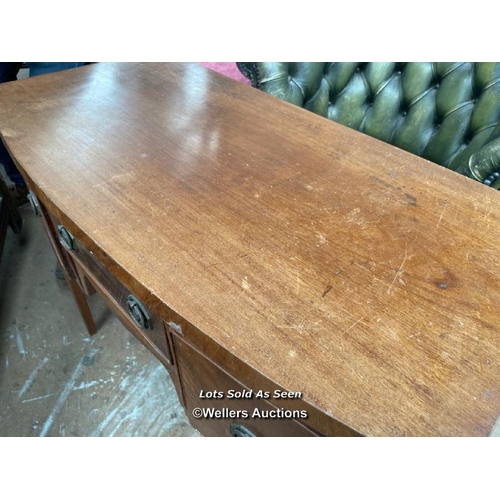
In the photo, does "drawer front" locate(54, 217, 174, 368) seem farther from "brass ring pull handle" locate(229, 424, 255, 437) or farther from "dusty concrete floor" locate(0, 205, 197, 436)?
"dusty concrete floor" locate(0, 205, 197, 436)

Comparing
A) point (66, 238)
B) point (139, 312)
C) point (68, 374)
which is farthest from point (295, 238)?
point (68, 374)

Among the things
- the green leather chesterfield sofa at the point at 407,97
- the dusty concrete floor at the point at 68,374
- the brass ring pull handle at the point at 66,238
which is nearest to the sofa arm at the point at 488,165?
the green leather chesterfield sofa at the point at 407,97

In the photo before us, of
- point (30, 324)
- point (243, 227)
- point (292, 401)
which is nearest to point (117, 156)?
point (243, 227)

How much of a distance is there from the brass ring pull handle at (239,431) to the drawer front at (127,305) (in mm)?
116

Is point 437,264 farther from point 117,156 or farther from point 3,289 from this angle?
point 3,289

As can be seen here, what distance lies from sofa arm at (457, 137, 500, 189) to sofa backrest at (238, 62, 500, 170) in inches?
4.6

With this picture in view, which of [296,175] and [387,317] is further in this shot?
[296,175]

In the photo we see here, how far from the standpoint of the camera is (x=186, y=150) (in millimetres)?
610

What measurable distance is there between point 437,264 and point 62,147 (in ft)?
1.79

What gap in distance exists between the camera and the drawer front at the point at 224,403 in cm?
40

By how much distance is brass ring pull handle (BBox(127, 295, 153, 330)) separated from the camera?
0.49 meters

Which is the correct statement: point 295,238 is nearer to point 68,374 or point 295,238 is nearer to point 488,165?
point 488,165

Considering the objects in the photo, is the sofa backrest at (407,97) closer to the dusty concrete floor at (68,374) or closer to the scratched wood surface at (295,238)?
the scratched wood surface at (295,238)

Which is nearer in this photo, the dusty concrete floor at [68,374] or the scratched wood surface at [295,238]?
the scratched wood surface at [295,238]
